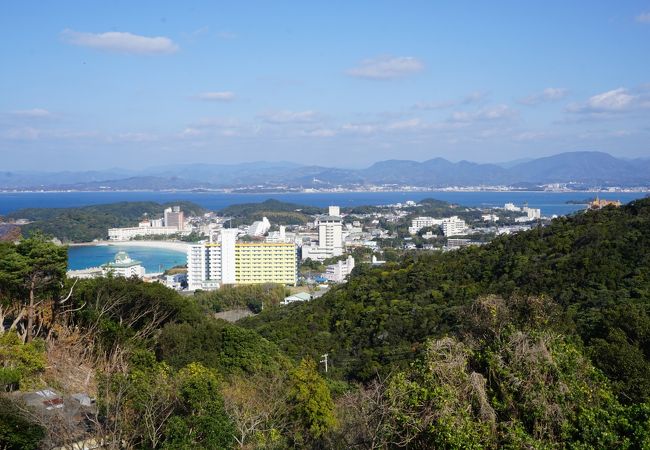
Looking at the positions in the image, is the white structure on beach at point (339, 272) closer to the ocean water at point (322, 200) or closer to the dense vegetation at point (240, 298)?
the dense vegetation at point (240, 298)

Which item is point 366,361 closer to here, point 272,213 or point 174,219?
point 174,219

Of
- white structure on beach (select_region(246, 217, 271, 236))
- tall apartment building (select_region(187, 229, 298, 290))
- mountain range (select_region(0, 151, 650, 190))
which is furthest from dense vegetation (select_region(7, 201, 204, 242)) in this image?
mountain range (select_region(0, 151, 650, 190))

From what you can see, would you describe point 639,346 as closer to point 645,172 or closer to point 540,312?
point 540,312

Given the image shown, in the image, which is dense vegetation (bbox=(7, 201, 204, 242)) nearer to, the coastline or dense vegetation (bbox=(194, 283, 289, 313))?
the coastline

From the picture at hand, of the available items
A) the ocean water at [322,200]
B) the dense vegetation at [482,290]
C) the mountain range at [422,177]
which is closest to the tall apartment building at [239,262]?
the dense vegetation at [482,290]

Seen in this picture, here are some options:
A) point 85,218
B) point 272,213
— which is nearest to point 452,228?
point 272,213
